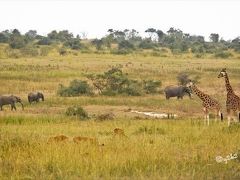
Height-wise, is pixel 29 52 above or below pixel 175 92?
above

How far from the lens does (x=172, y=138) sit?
42.5 ft

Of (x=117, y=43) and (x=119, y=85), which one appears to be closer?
(x=119, y=85)

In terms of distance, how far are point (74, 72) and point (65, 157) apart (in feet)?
90.4

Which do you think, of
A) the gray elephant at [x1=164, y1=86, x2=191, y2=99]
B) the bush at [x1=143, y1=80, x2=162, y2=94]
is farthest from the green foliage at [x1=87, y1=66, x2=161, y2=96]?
the gray elephant at [x1=164, y1=86, x2=191, y2=99]

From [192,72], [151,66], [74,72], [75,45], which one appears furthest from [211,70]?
[75,45]

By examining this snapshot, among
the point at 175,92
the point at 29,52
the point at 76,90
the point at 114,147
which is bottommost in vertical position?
the point at 175,92

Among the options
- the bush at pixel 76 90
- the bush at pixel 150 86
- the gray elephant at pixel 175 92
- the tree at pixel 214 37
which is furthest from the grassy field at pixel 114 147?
the tree at pixel 214 37

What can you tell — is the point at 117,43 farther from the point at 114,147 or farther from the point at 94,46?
the point at 114,147

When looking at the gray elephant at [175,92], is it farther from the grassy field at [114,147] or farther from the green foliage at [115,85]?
the grassy field at [114,147]

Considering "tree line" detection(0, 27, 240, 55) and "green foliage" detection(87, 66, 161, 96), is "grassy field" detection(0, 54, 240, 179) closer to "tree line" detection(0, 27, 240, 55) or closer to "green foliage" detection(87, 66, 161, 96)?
"green foliage" detection(87, 66, 161, 96)

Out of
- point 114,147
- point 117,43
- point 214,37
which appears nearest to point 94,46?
point 117,43

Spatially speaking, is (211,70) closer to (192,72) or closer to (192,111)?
(192,72)

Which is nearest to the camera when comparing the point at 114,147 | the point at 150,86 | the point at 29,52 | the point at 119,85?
the point at 114,147

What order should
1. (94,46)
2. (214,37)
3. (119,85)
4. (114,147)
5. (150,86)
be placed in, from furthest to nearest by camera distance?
(214,37) < (94,46) < (150,86) < (119,85) < (114,147)
